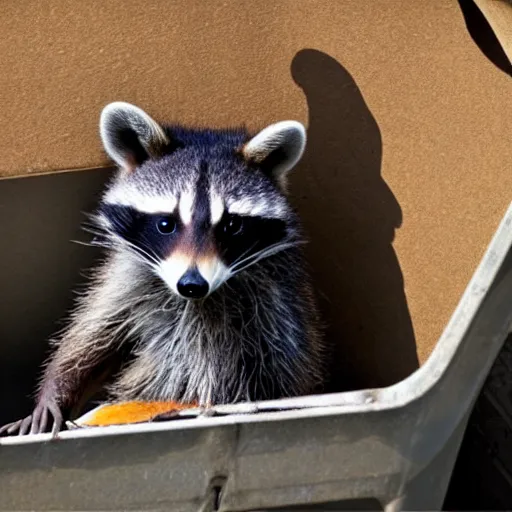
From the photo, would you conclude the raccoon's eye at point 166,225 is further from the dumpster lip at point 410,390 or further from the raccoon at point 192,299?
the dumpster lip at point 410,390

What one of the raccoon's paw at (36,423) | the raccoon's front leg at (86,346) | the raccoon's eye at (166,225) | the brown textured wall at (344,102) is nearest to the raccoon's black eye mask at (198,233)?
the raccoon's eye at (166,225)

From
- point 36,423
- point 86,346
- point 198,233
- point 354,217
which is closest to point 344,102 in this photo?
point 354,217

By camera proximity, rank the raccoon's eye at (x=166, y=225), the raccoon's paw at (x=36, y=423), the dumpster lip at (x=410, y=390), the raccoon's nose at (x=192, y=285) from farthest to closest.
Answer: the raccoon's paw at (x=36, y=423) → the raccoon's eye at (x=166, y=225) → the raccoon's nose at (x=192, y=285) → the dumpster lip at (x=410, y=390)

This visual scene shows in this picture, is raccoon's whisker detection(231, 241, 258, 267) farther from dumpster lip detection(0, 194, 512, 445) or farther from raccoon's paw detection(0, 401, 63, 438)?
raccoon's paw detection(0, 401, 63, 438)

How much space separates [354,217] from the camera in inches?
70.4

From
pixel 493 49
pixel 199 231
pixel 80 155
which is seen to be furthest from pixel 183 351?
pixel 493 49

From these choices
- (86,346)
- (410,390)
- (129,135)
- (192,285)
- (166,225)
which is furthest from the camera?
(86,346)

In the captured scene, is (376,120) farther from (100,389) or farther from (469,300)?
(100,389)

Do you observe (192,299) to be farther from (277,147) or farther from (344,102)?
(344,102)

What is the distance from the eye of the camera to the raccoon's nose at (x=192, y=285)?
129 centimetres

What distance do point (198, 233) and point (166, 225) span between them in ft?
0.23

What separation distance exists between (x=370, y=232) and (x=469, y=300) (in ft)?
1.96

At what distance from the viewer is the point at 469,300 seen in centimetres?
118

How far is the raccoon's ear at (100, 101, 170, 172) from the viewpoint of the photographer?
146 centimetres
